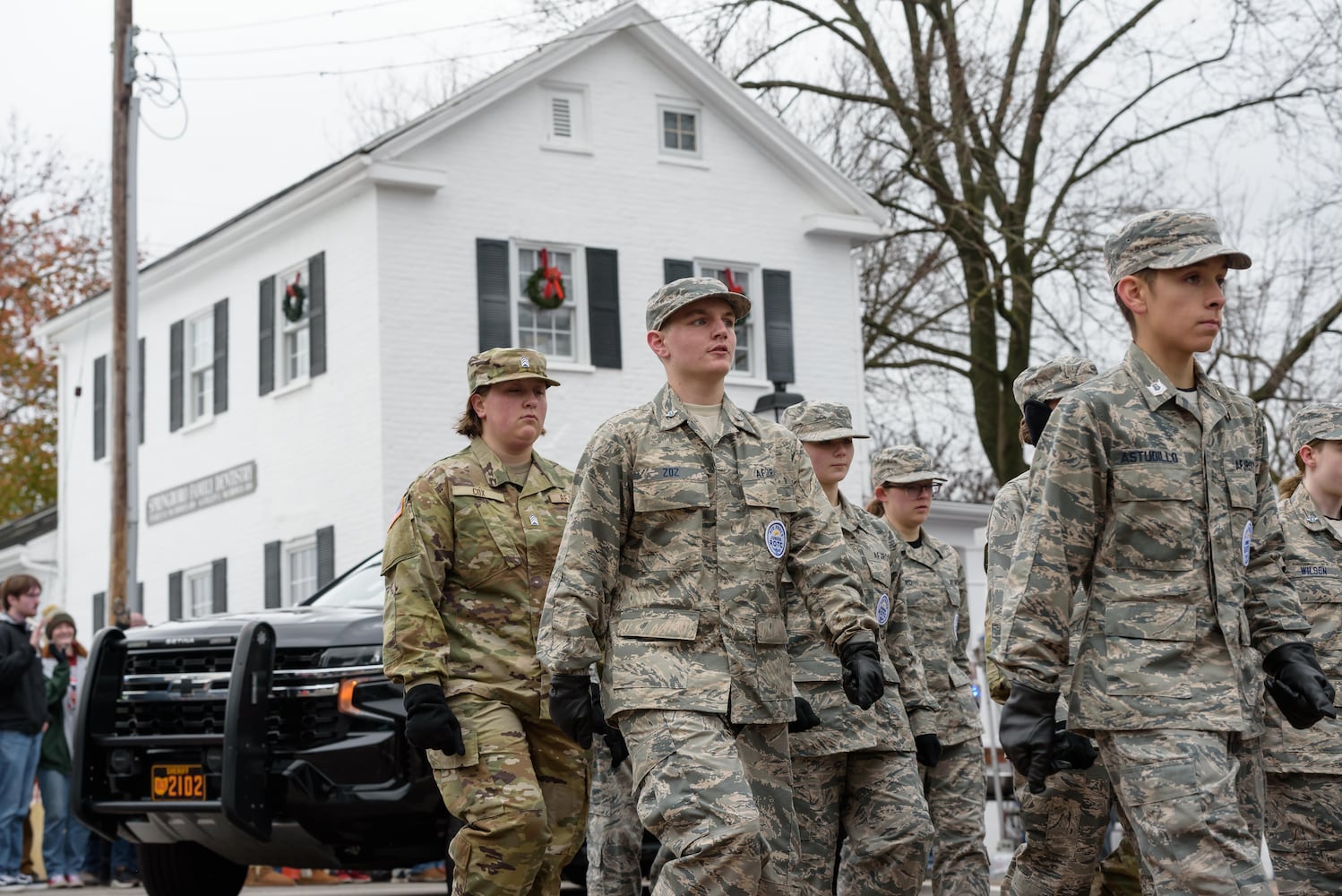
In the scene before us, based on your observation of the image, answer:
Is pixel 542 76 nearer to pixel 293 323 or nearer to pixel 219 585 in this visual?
pixel 293 323

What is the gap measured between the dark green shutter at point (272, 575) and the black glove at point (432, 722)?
21.3 m

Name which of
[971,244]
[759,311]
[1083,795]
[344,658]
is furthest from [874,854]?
[971,244]

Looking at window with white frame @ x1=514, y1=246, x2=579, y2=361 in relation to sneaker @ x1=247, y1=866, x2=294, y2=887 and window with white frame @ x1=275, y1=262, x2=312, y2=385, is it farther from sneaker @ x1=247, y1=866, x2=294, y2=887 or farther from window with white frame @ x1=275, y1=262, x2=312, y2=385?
sneaker @ x1=247, y1=866, x2=294, y2=887

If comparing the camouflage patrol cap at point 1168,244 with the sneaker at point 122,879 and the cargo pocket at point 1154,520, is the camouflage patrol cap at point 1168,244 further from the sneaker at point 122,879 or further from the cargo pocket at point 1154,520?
the sneaker at point 122,879

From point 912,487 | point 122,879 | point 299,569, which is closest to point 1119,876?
point 912,487

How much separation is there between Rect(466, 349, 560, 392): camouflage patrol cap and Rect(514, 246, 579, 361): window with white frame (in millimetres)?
19361

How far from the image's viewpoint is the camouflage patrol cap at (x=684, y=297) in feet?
21.5

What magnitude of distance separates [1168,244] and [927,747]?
3493mm

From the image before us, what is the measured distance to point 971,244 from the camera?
3077cm

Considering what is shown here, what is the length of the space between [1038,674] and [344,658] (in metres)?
4.60

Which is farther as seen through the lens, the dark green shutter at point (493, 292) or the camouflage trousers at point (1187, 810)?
the dark green shutter at point (493, 292)

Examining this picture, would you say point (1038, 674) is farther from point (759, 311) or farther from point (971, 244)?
point (971, 244)

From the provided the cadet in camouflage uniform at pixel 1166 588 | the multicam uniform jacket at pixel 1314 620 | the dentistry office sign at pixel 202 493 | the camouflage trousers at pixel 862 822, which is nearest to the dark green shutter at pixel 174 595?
the dentistry office sign at pixel 202 493

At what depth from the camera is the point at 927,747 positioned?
8461 mm
